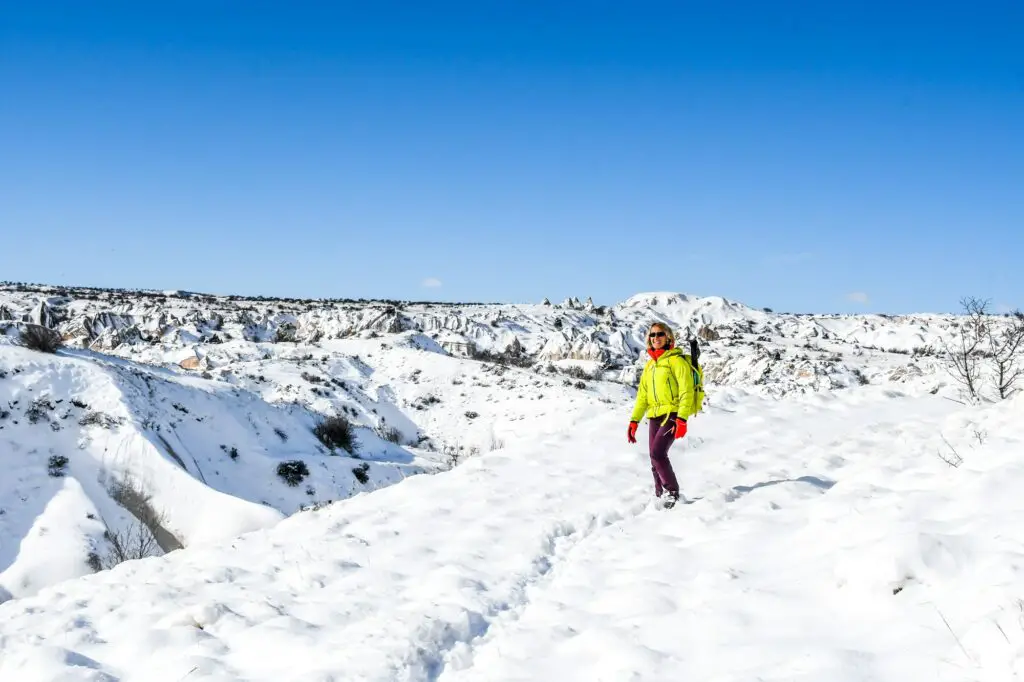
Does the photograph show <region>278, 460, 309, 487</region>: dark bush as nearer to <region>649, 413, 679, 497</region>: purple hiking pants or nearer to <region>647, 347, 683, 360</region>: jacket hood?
<region>649, 413, 679, 497</region>: purple hiking pants

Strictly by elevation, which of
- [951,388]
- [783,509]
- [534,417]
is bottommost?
[534,417]

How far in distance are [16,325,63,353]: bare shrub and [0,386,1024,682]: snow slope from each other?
14613 mm

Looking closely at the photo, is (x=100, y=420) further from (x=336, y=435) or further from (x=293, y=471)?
(x=336, y=435)

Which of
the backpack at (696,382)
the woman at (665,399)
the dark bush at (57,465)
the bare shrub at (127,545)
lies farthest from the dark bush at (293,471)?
the backpack at (696,382)

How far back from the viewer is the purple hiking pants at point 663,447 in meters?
7.86

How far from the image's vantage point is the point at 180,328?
51.3m

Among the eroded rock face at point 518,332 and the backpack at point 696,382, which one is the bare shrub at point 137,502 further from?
the eroded rock face at point 518,332

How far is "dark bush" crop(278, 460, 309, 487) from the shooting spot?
17.4 m

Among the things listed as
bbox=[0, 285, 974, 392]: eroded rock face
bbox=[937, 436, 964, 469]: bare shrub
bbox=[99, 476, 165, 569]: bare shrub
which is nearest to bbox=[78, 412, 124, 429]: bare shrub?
bbox=[99, 476, 165, 569]: bare shrub

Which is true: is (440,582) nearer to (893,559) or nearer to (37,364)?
(893,559)

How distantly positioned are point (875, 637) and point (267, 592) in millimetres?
5068

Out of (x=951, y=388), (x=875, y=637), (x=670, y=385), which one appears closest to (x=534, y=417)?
(x=951, y=388)

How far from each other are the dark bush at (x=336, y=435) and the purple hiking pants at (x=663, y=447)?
15.6 m

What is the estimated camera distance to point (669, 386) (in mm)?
7930
